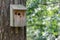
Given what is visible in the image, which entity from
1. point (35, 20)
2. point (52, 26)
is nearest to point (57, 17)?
point (52, 26)

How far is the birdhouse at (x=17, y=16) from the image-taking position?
2163 millimetres

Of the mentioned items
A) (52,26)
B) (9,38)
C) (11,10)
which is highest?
(11,10)

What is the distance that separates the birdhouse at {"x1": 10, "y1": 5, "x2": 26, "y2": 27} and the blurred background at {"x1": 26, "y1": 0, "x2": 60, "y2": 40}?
1.53 meters

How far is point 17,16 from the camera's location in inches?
86.2

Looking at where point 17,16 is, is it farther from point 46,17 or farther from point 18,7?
point 46,17

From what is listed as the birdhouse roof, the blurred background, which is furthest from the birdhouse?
the blurred background

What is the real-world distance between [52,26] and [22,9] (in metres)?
1.83

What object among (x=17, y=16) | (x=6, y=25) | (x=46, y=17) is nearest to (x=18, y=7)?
(x=17, y=16)

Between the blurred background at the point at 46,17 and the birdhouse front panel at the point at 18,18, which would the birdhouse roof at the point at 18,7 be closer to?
the birdhouse front panel at the point at 18,18

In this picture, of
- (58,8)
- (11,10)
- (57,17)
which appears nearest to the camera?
(11,10)

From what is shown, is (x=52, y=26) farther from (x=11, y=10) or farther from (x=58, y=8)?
(x=11, y=10)

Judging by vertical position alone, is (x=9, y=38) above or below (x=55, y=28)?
above

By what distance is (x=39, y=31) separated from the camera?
429cm

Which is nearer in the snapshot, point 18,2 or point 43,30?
point 18,2
